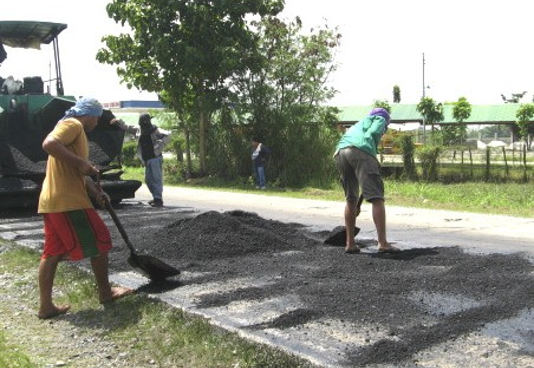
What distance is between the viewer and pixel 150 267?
5391mm

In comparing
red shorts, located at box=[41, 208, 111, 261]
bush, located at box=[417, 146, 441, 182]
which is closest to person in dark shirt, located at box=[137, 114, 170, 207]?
red shorts, located at box=[41, 208, 111, 261]

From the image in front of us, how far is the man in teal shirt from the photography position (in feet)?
21.1

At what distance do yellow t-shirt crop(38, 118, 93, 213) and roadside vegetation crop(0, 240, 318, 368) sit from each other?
0.83 metres

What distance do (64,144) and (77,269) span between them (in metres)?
1.74

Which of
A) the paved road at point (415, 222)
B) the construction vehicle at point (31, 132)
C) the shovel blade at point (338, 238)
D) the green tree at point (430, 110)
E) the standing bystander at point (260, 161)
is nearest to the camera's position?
the shovel blade at point (338, 238)

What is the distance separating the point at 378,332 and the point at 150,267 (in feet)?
7.19

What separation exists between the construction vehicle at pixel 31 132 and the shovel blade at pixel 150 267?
5.54 meters

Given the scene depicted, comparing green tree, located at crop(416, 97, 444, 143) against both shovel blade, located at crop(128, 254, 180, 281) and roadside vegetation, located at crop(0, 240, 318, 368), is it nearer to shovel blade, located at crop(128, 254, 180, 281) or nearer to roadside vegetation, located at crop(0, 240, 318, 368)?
shovel blade, located at crop(128, 254, 180, 281)

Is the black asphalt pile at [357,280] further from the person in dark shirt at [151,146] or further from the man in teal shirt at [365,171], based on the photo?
the person in dark shirt at [151,146]

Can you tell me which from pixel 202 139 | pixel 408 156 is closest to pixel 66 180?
pixel 202 139

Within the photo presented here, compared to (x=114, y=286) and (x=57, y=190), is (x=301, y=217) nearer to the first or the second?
(x=114, y=286)

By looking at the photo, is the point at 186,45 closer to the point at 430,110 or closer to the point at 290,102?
the point at 290,102

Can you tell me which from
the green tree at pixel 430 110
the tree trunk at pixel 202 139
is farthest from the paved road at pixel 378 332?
the green tree at pixel 430 110

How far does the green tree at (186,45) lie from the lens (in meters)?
18.2
